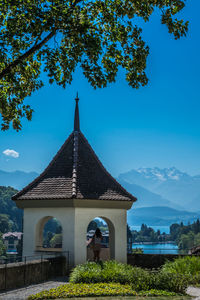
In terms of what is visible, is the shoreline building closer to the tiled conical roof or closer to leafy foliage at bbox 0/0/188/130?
the tiled conical roof

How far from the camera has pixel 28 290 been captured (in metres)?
13.3

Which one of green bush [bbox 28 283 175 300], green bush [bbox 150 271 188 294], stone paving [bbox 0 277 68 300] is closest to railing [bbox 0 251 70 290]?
stone paving [bbox 0 277 68 300]

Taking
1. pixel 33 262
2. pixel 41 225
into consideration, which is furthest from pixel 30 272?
pixel 41 225

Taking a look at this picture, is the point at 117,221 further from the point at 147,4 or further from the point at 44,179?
the point at 147,4

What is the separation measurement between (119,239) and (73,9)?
491 inches

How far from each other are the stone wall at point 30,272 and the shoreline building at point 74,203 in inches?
42.4

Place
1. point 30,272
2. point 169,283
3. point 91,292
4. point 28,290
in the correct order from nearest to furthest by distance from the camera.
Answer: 1. point 91,292
2. point 169,283
3. point 28,290
4. point 30,272

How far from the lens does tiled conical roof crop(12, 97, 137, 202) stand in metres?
18.5

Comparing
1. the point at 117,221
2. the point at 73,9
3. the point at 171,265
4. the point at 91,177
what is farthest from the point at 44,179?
the point at 73,9

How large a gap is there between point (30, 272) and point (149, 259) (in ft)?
26.9

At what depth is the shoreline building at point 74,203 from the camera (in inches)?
709

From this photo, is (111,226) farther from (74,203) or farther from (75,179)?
(75,179)

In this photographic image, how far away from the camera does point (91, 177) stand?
19688 mm

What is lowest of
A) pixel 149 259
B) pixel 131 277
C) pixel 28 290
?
Result: pixel 28 290
